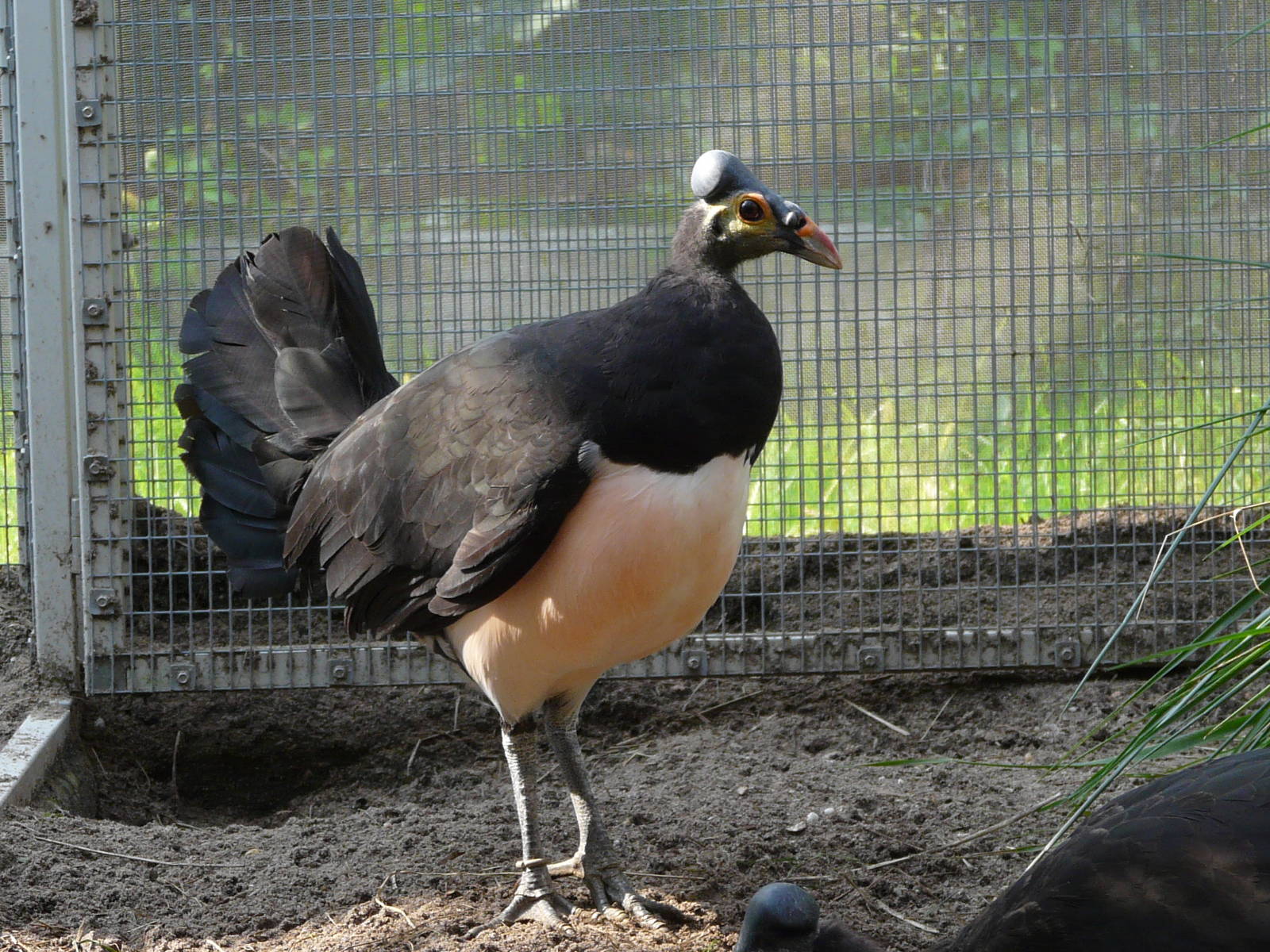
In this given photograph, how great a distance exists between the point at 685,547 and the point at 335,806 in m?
1.91

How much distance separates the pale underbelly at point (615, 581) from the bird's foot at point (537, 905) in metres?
0.40

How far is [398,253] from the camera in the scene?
15.0ft

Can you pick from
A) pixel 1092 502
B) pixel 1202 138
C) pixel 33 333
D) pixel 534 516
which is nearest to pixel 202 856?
pixel 534 516

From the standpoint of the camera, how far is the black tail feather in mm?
3822

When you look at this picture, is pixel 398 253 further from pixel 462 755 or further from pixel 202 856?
pixel 202 856

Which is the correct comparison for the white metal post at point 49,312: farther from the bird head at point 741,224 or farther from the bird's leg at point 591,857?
the bird head at point 741,224

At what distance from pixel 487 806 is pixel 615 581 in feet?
4.12

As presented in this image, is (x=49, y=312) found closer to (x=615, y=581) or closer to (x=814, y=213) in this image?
(x=814, y=213)

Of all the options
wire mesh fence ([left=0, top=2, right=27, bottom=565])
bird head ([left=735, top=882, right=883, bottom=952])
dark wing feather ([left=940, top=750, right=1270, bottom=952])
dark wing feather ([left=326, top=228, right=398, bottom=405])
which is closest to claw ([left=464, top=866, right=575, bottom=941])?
→ bird head ([left=735, top=882, right=883, bottom=952])

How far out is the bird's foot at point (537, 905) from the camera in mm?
3166

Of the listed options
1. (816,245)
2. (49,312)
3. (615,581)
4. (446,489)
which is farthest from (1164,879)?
(49,312)

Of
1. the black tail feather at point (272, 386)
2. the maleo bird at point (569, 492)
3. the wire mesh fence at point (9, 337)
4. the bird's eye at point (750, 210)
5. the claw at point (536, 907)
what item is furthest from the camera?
the wire mesh fence at point (9, 337)

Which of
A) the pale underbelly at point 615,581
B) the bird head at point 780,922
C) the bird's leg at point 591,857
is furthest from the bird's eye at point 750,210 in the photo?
the bird head at point 780,922

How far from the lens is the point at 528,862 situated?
3.25 m
